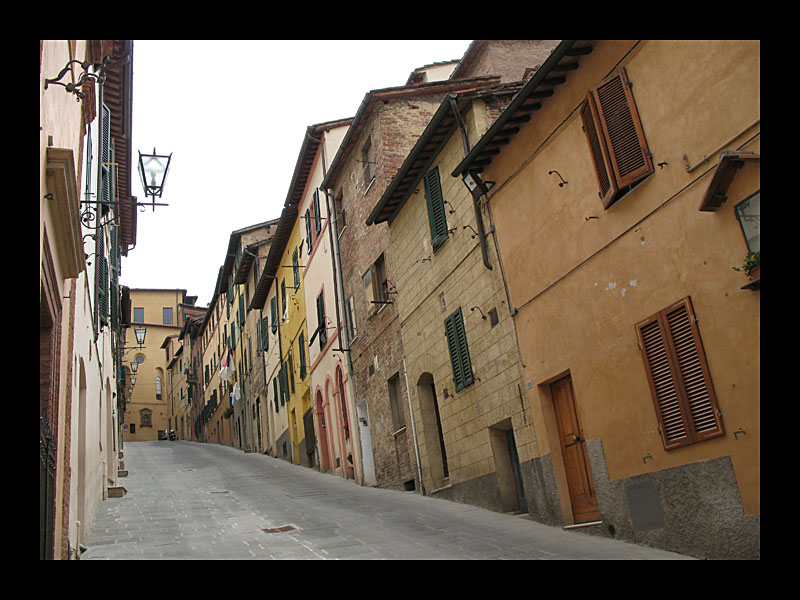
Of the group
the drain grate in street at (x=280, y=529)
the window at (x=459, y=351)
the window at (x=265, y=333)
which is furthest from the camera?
the window at (x=265, y=333)

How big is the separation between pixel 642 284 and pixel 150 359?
64.3 m

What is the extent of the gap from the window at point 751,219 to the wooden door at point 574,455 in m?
3.90

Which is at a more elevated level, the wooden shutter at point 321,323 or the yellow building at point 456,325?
the wooden shutter at point 321,323

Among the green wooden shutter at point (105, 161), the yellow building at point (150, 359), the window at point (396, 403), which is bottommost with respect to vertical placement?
the window at point (396, 403)

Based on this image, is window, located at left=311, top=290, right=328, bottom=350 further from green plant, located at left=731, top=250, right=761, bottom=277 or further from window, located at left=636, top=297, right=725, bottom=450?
green plant, located at left=731, top=250, right=761, bottom=277

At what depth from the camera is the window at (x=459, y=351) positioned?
1368 cm

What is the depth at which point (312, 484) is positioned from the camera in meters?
19.8

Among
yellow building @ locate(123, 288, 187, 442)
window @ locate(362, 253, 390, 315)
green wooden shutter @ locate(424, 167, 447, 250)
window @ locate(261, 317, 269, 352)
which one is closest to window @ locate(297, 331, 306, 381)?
window @ locate(261, 317, 269, 352)

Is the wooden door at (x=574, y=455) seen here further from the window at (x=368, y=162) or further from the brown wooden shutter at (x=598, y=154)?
the window at (x=368, y=162)

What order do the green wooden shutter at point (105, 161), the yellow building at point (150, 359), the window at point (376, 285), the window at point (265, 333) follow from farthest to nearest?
1. the yellow building at point (150, 359)
2. the window at point (265, 333)
3. the window at point (376, 285)
4. the green wooden shutter at point (105, 161)

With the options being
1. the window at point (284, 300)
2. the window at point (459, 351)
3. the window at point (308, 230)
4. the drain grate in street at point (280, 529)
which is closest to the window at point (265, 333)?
the window at point (284, 300)

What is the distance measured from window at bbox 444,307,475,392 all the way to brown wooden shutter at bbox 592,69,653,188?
5.25 meters

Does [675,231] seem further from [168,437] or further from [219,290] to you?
[168,437]

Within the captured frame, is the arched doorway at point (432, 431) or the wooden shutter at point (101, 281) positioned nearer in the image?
the wooden shutter at point (101, 281)
